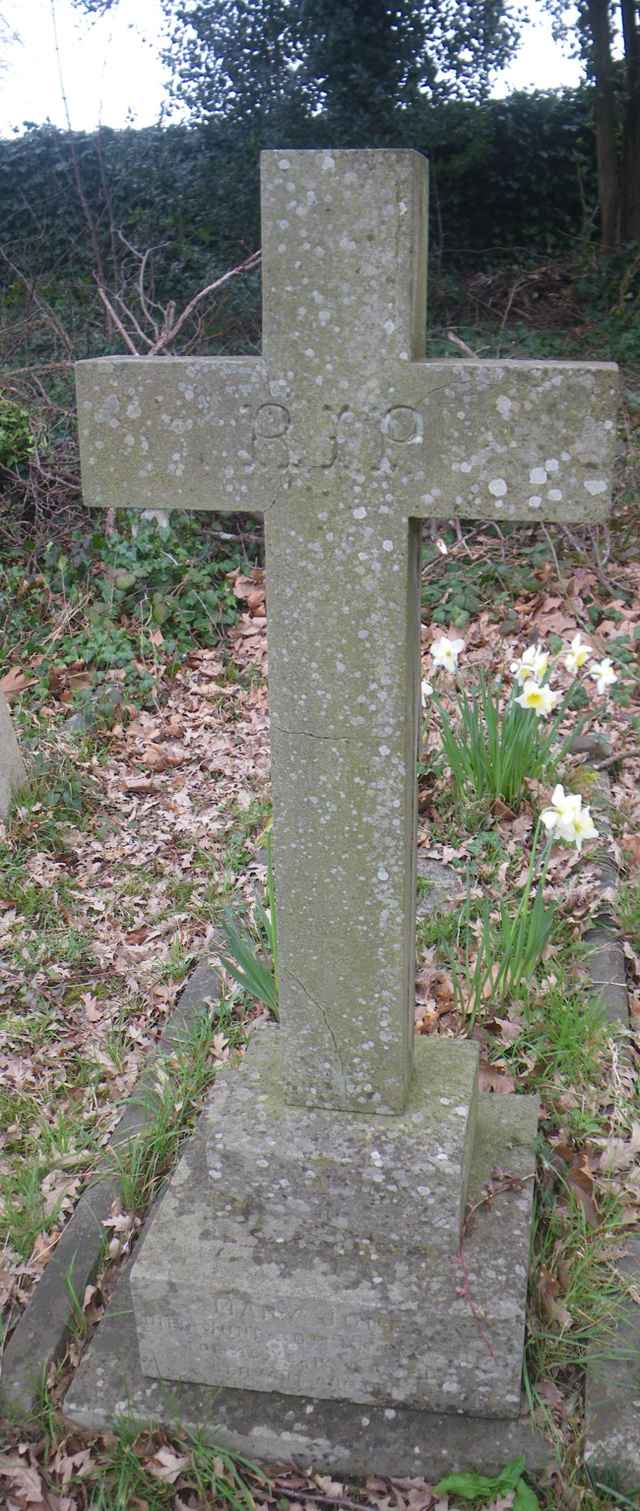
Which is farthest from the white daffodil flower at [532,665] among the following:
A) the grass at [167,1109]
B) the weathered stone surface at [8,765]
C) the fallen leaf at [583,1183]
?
the weathered stone surface at [8,765]

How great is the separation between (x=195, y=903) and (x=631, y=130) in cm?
1015

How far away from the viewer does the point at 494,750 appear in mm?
3982

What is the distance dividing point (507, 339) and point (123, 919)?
7647 millimetres

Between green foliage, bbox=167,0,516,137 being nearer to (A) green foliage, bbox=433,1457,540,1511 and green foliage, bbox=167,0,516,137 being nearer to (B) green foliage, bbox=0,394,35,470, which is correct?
(B) green foliage, bbox=0,394,35,470

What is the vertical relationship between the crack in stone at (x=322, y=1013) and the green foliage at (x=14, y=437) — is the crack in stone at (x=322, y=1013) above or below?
below

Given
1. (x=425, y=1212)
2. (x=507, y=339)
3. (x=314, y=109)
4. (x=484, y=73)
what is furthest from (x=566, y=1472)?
(x=484, y=73)

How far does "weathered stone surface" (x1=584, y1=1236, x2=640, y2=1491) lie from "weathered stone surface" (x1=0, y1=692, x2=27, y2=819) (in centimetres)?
316

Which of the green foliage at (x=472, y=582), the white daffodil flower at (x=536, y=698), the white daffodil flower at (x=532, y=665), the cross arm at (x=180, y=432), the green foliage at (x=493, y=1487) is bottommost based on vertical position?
the green foliage at (x=493, y=1487)

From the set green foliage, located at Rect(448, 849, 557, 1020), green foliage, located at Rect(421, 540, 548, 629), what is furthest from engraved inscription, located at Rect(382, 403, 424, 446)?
green foliage, located at Rect(421, 540, 548, 629)

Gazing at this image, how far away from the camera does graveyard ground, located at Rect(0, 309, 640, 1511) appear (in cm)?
237

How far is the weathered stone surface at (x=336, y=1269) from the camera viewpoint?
2.25 meters

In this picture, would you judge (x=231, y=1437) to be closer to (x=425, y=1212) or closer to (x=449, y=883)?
(x=425, y=1212)

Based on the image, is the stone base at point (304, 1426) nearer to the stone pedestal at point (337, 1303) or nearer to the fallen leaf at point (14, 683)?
the stone pedestal at point (337, 1303)

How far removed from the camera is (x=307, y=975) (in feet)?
7.38
